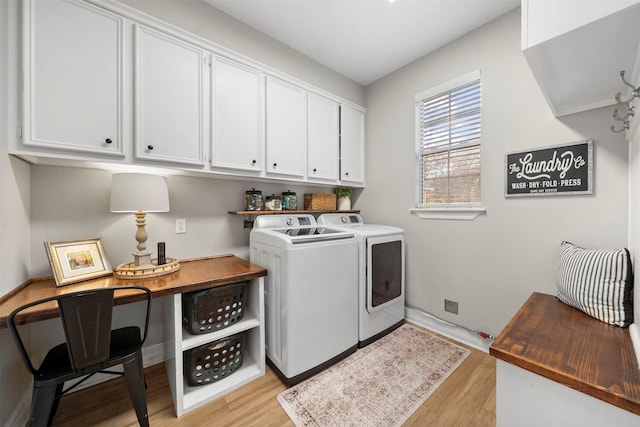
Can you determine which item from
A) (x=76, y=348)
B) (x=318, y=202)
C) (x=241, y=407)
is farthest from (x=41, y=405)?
(x=318, y=202)

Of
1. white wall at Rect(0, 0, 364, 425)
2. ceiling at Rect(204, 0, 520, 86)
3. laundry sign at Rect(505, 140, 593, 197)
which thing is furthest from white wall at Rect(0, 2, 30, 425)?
laundry sign at Rect(505, 140, 593, 197)

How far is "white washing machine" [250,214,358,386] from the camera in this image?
1.70 metres

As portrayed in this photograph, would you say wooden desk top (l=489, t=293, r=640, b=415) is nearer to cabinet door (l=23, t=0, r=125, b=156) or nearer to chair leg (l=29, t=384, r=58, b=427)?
chair leg (l=29, t=384, r=58, b=427)

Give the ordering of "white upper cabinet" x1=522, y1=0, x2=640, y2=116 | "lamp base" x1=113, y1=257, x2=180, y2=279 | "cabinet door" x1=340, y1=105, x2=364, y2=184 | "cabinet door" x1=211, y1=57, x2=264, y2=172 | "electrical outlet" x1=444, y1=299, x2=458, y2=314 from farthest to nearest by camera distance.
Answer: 1. "cabinet door" x1=340, y1=105, x2=364, y2=184
2. "electrical outlet" x1=444, y1=299, x2=458, y2=314
3. "cabinet door" x1=211, y1=57, x2=264, y2=172
4. "lamp base" x1=113, y1=257, x2=180, y2=279
5. "white upper cabinet" x1=522, y1=0, x2=640, y2=116

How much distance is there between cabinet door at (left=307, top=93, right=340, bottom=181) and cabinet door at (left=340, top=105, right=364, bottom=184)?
0.10 meters

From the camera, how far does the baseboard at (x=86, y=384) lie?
1322 millimetres

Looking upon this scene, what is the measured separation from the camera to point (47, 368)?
3.77 ft

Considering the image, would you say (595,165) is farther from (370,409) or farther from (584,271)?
(370,409)

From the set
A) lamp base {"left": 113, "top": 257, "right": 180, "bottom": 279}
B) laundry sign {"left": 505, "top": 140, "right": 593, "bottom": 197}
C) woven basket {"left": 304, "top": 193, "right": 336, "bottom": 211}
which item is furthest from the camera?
woven basket {"left": 304, "top": 193, "right": 336, "bottom": 211}

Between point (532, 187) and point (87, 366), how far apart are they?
9.56ft

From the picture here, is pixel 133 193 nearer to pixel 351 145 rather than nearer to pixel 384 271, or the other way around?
pixel 384 271

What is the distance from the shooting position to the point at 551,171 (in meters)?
1.78

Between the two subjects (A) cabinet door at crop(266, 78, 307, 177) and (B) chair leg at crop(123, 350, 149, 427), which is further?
(A) cabinet door at crop(266, 78, 307, 177)

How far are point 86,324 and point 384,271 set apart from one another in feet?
6.80
